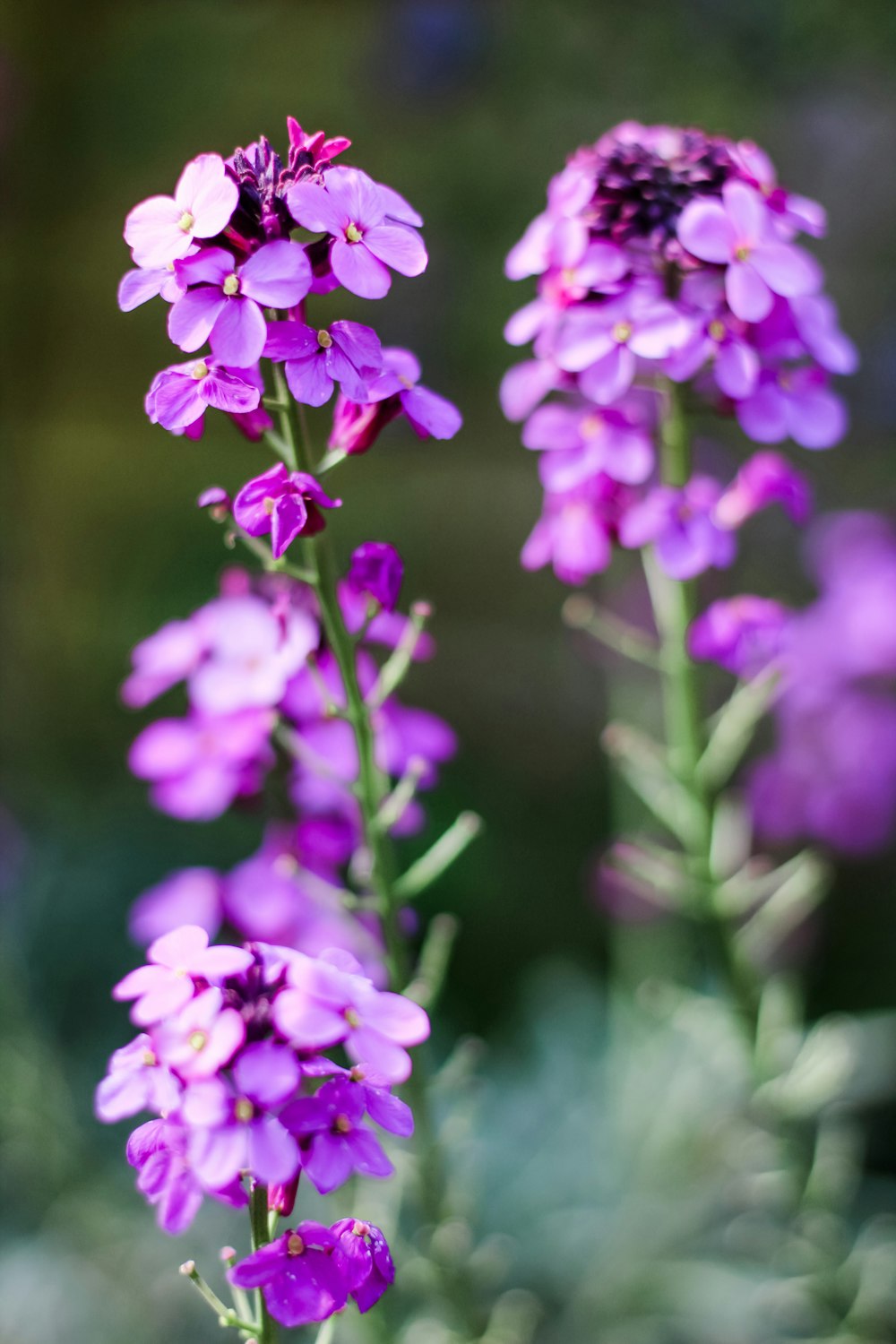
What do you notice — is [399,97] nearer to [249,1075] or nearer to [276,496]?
[276,496]

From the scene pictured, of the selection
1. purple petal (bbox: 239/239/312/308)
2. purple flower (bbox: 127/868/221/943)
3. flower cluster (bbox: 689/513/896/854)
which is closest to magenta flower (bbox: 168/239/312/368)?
purple petal (bbox: 239/239/312/308)

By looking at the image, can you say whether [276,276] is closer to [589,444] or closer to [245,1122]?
[589,444]

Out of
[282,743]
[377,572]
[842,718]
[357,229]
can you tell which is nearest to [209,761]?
[282,743]

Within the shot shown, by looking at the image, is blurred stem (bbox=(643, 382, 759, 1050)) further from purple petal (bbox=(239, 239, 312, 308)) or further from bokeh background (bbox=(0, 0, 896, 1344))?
bokeh background (bbox=(0, 0, 896, 1344))

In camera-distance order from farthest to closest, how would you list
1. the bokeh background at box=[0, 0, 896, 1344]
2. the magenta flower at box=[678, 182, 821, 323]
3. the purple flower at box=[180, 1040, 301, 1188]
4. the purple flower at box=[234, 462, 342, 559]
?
the bokeh background at box=[0, 0, 896, 1344] < the magenta flower at box=[678, 182, 821, 323] < the purple flower at box=[234, 462, 342, 559] < the purple flower at box=[180, 1040, 301, 1188]

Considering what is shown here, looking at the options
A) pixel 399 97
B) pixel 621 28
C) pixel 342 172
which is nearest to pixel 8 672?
pixel 399 97
